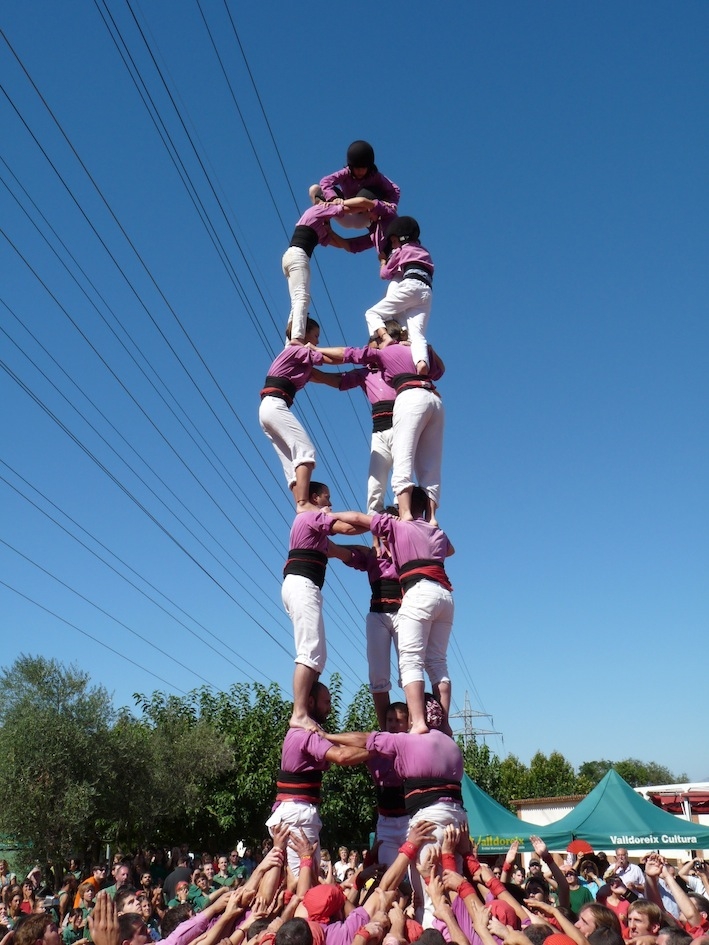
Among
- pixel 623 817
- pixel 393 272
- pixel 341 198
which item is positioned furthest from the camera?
pixel 623 817

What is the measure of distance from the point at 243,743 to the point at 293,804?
810 inches

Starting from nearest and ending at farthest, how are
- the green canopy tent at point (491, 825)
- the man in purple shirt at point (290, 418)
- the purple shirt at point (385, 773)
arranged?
the purple shirt at point (385, 773), the man in purple shirt at point (290, 418), the green canopy tent at point (491, 825)

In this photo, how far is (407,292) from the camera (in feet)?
32.8

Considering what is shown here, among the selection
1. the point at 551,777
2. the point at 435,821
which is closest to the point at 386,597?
the point at 435,821

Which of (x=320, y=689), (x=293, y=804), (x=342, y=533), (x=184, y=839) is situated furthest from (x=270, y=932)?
(x=184, y=839)

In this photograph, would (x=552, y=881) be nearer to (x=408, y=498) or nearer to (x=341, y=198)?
(x=408, y=498)

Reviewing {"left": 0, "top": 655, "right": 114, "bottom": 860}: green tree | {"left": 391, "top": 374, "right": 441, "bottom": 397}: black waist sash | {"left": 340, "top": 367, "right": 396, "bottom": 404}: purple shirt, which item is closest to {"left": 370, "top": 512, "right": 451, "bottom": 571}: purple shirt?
{"left": 391, "top": 374, "right": 441, "bottom": 397}: black waist sash

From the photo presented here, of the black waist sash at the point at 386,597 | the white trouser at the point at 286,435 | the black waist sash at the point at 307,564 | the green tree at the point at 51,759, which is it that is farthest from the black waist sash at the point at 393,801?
the green tree at the point at 51,759

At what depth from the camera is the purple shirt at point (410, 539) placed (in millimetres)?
8203

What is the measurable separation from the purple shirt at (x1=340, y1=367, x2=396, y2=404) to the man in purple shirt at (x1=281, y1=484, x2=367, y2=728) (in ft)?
6.16

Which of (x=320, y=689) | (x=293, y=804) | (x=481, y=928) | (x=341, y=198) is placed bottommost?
(x=481, y=928)

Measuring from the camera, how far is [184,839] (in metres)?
25.9

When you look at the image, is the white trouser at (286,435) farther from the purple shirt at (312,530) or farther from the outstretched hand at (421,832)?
the outstretched hand at (421,832)

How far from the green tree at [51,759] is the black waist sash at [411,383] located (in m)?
14.9
